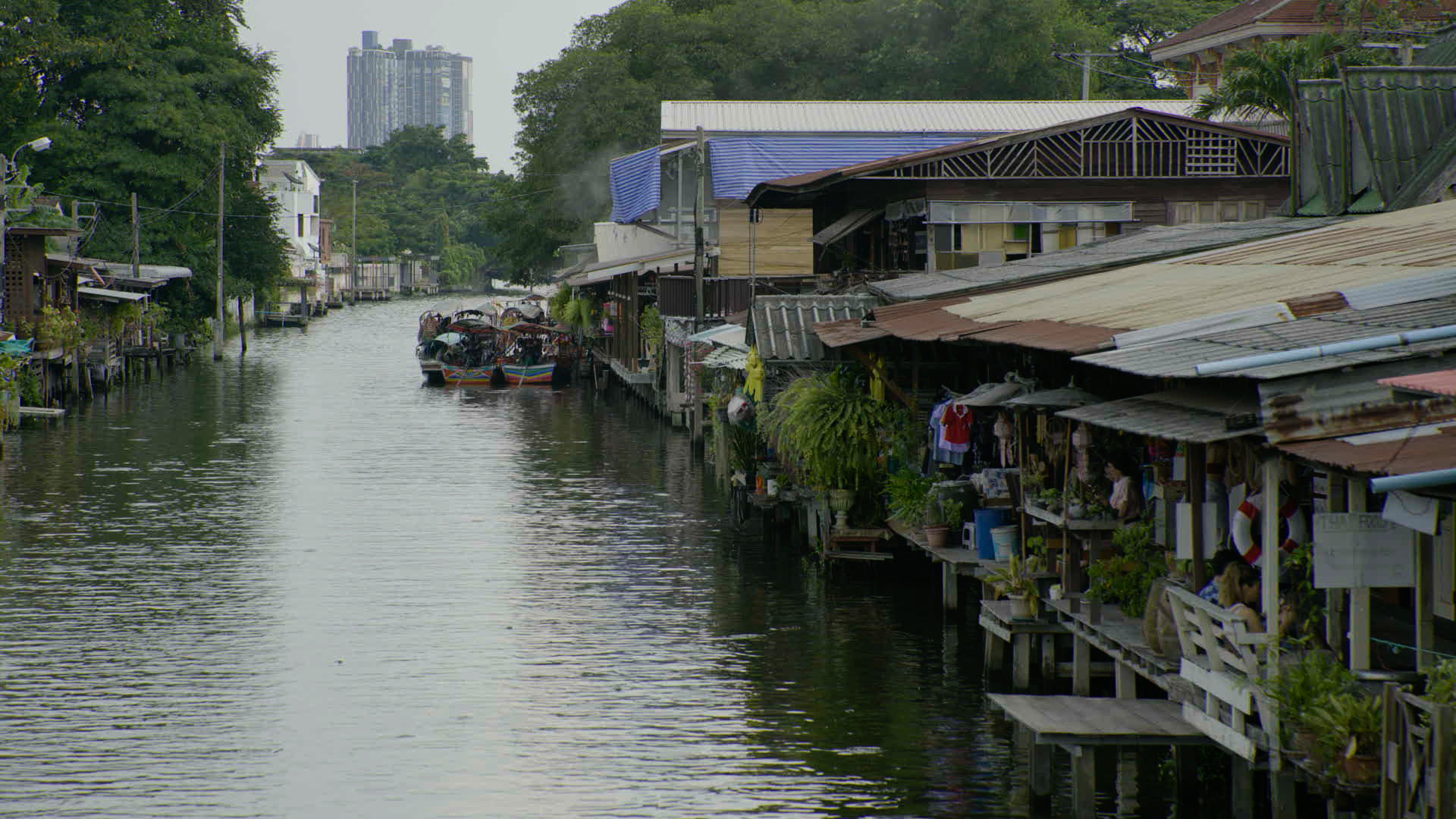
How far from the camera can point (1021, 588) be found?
50.3 feet

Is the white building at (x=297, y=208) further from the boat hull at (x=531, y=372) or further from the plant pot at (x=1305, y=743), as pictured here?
the plant pot at (x=1305, y=743)

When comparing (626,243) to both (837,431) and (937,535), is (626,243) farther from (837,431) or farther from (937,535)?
(937,535)

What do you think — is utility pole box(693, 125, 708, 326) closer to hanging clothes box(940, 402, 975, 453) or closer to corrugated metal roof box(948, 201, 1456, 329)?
corrugated metal roof box(948, 201, 1456, 329)

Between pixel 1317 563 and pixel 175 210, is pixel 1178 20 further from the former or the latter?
pixel 1317 563

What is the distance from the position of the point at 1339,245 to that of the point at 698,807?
27.5 feet

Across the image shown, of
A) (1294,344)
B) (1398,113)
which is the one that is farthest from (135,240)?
(1294,344)

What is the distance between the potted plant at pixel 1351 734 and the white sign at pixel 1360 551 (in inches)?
26.9

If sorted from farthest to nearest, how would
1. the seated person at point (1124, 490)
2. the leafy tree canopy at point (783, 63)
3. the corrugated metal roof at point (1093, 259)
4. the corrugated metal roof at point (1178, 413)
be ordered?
1. the leafy tree canopy at point (783, 63)
2. the corrugated metal roof at point (1093, 259)
3. the seated person at point (1124, 490)
4. the corrugated metal roof at point (1178, 413)

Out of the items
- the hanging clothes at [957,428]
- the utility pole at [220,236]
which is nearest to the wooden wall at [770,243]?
the hanging clothes at [957,428]

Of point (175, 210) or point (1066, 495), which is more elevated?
point (175, 210)

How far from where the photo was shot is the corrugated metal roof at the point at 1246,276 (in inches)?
540

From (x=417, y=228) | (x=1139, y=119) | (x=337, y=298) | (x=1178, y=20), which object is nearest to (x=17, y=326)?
(x=1139, y=119)

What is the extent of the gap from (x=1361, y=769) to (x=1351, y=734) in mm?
196

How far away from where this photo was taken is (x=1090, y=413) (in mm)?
12375
